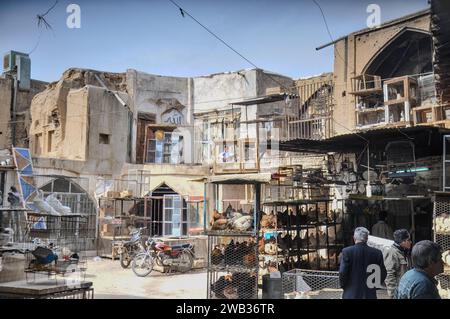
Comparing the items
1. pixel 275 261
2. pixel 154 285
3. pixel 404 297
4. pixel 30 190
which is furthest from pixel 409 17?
pixel 404 297

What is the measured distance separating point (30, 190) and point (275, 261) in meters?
6.20

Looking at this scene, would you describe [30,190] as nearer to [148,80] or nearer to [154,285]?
[154,285]

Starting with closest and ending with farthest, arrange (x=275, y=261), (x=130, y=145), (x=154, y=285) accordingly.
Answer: (x=275, y=261) < (x=154, y=285) < (x=130, y=145)

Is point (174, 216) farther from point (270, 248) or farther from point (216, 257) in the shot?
point (216, 257)

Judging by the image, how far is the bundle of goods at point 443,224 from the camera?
6825 mm

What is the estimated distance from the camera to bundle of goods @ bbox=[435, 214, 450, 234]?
6.82m

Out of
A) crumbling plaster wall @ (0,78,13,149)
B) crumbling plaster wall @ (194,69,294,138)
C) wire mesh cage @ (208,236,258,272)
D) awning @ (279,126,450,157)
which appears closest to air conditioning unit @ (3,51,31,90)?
crumbling plaster wall @ (0,78,13,149)

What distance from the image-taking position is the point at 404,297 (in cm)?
328

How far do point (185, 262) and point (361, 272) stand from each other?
27.9 ft

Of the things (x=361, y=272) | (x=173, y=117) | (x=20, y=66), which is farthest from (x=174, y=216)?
(x=361, y=272)

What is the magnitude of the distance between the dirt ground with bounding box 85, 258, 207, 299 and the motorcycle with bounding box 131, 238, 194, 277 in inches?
9.1

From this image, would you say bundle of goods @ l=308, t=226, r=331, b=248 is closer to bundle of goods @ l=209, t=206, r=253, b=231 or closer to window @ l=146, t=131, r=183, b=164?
bundle of goods @ l=209, t=206, r=253, b=231

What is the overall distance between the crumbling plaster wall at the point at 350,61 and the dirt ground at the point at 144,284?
7.35m

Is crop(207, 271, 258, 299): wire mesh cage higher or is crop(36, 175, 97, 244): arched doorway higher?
crop(36, 175, 97, 244): arched doorway
